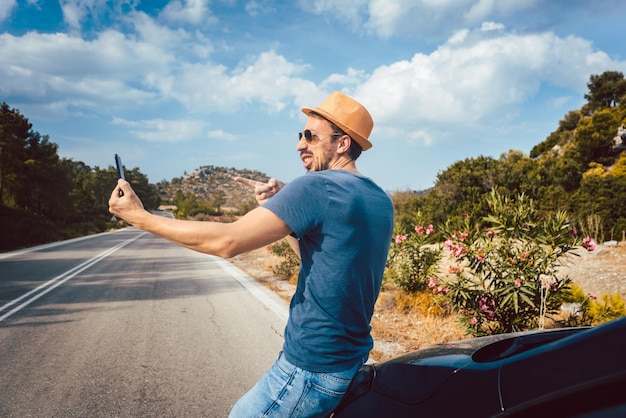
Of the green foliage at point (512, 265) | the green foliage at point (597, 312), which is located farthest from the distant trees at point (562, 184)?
the green foliage at point (512, 265)

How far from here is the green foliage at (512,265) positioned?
4406mm

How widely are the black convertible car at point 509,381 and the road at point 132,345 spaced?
244 centimetres

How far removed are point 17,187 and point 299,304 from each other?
109ft

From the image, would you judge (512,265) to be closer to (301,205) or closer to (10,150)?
(301,205)

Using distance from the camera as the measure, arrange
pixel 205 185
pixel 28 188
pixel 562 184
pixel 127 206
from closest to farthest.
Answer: pixel 127 206
pixel 28 188
pixel 562 184
pixel 205 185

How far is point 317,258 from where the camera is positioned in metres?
1.45

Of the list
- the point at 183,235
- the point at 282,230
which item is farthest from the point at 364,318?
the point at 183,235

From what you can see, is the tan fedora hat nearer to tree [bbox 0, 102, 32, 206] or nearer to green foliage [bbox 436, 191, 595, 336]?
green foliage [bbox 436, 191, 595, 336]

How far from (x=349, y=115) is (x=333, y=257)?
25.6 inches

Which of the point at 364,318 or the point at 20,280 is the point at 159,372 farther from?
the point at 20,280

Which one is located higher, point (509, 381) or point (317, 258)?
point (317, 258)

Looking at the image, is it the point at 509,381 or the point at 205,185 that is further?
the point at 205,185

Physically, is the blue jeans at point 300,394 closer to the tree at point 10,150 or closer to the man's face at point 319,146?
the man's face at point 319,146

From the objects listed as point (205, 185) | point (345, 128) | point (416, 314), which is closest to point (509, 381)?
point (345, 128)
